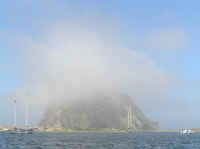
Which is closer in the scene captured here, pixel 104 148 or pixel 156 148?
pixel 104 148

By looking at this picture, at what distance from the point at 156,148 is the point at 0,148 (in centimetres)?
7309

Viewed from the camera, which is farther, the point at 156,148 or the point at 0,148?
the point at 156,148

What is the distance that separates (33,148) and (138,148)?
A: 4951cm

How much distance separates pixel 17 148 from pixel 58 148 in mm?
18302

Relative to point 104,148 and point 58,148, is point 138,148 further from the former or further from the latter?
point 58,148

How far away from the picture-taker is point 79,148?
160 m

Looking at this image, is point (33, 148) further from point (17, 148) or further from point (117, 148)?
point (117, 148)

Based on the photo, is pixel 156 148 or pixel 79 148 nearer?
pixel 79 148

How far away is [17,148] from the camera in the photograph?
15612cm

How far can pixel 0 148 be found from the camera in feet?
502

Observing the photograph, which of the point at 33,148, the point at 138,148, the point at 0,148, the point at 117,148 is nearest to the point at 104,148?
the point at 117,148

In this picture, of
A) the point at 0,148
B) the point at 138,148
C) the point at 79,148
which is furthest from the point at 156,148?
the point at 0,148

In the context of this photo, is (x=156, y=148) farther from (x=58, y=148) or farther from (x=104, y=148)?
(x=58, y=148)

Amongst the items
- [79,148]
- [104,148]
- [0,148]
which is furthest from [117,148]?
[0,148]
